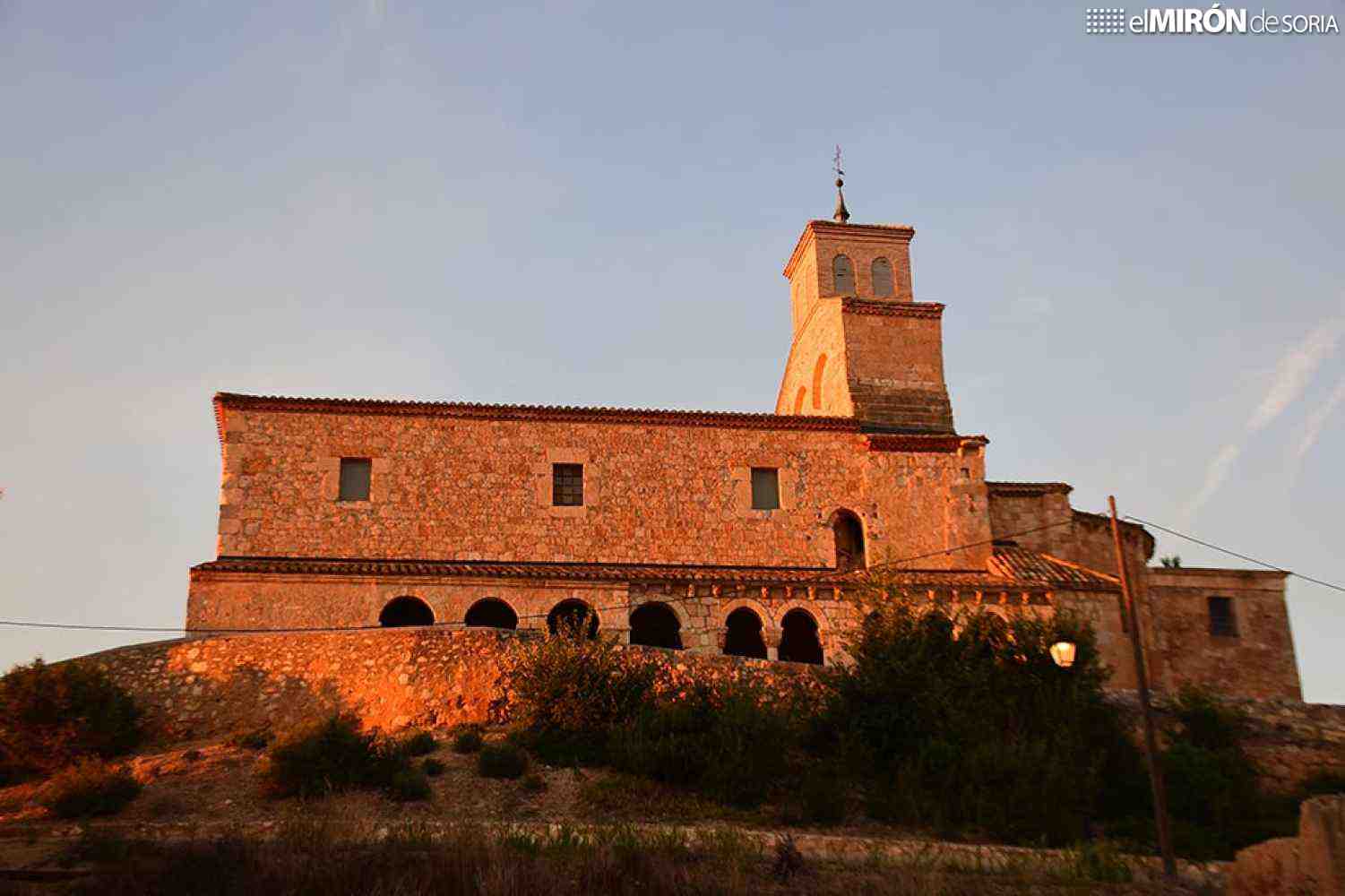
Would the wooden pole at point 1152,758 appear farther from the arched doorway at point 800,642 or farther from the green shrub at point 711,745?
the arched doorway at point 800,642

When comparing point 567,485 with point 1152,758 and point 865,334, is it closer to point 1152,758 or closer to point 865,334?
point 865,334

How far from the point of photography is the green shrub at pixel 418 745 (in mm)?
20891

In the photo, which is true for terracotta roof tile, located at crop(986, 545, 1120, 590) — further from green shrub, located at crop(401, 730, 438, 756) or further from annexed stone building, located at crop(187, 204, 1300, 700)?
green shrub, located at crop(401, 730, 438, 756)

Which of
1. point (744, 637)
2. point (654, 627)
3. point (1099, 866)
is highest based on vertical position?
point (654, 627)

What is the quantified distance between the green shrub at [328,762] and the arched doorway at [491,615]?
25.7 ft

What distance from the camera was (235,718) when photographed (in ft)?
75.9

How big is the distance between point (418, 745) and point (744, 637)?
435 inches

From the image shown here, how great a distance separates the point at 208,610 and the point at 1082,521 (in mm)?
20982

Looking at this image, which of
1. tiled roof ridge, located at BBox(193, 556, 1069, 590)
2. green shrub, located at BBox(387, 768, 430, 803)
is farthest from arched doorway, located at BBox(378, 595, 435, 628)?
green shrub, located at BBox(387, 768, 430, 803)

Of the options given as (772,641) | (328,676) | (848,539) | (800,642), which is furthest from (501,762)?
(848,539)

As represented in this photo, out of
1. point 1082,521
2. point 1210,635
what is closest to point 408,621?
point 1082,521

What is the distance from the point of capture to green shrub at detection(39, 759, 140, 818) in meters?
18.5

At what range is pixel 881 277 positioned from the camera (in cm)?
3756

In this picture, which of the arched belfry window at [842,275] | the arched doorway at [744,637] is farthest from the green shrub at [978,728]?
the arched belfry window at [842,275]
